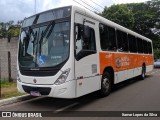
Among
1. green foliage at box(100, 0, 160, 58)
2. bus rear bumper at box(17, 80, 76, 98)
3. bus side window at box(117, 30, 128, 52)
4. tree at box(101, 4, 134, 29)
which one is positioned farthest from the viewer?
green foliage at box(100, 0, 160, 58)

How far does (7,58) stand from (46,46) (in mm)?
7799

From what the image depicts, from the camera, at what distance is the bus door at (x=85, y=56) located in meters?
7.26

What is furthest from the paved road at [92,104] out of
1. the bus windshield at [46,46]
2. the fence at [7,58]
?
the fence at [7,58]

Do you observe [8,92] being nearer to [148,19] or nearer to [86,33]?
[86,33]

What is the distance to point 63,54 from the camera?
7.04 metres

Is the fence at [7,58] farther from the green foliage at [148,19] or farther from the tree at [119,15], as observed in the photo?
the green foliage at [148,19]

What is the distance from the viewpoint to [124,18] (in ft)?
120

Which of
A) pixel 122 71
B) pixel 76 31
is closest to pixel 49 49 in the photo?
pixel 76 31

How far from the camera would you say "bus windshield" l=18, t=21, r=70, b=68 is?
711 centimetres

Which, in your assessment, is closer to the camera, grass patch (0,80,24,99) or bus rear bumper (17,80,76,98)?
bus rear bumper (17,80,76,98)

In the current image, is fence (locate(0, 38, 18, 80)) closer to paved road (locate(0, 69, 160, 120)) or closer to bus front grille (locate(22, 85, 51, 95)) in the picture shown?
paved road (locate(0, 69, 160, 120))

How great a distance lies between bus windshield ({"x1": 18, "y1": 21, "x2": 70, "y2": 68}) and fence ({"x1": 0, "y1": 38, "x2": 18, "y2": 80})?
5777 millimetres

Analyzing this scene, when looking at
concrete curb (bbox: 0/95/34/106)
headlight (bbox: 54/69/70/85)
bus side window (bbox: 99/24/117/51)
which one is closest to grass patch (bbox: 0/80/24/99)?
concrete curb (bbox: 0/95/34/106)

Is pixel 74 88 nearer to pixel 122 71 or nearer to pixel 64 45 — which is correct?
pixel 64 45
